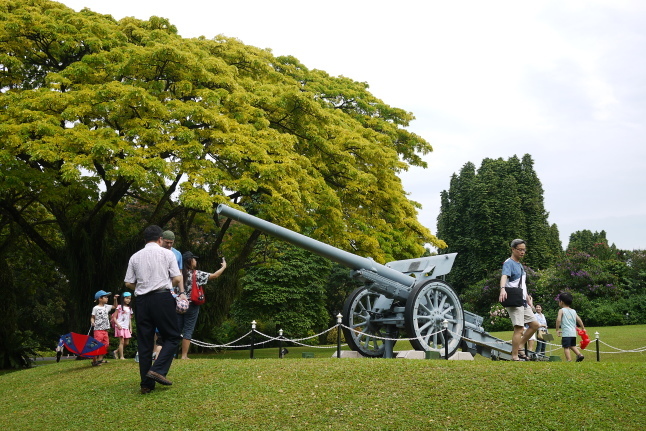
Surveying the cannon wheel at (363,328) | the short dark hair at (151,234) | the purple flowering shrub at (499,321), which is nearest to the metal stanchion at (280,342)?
the cannon wheel at (363,328)

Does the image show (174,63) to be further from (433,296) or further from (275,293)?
(275,293)

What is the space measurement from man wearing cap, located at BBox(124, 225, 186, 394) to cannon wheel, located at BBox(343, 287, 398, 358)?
14.9 feet

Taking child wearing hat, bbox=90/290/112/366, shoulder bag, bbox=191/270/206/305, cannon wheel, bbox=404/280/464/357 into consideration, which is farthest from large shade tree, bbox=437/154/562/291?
shoulder bag, bbox=191/270/206/305

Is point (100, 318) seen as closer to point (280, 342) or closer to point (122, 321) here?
point (122, 321)

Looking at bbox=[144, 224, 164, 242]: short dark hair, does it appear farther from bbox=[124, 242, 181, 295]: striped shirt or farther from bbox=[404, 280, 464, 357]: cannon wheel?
bbox=[404, 280, 464, 357]: cannon wheel

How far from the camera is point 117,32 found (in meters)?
19.2

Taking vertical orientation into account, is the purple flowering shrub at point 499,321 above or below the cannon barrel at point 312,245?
below

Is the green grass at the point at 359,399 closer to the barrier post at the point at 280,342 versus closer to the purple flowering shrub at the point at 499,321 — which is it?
the barrier post at the point at 280,342

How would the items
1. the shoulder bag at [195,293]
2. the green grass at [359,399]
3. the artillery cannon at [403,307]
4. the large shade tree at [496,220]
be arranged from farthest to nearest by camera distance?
the large shade tree at [496,220]
the artillery cannon at [403,307]
the shoulder bag at [195,293]
the green grass at [359,399]

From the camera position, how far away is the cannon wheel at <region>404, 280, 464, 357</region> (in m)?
11.3

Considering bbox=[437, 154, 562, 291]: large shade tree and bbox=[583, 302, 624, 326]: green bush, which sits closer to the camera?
bbox=[583, 302, 624, 326]: green bush

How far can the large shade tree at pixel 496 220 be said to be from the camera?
169 feet

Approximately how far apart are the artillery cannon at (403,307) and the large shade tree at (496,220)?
39.1m

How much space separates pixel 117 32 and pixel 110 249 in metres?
6.29
